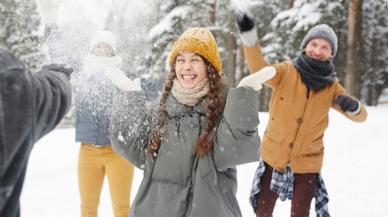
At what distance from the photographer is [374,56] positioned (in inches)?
1062

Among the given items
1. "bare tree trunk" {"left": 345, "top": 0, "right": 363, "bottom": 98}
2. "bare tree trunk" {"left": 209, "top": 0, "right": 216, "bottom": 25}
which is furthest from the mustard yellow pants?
"bare tree trunk" {"left": 209, "top": 0, "right": 216, "bottom": 25}

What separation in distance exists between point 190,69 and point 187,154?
0.57 meters

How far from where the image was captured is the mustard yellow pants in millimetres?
4383

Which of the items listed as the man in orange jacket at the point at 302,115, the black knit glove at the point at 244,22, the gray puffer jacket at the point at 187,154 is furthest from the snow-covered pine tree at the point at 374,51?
the gray puffer jacket at the point at 187,154

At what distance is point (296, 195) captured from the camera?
4.24 m

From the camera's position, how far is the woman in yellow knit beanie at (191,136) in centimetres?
259

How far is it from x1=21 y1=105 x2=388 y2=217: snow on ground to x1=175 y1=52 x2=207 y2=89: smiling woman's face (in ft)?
11.0

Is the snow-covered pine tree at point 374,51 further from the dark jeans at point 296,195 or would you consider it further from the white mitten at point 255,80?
the white mitten at point 255,80

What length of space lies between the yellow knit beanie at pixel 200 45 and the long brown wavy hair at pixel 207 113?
0.04 meters

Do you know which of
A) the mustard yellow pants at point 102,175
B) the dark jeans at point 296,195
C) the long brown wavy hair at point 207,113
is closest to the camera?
the long brown wavy hair at point 207,113

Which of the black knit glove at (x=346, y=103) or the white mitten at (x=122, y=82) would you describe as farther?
the black knit glove at (x=346, y=103)

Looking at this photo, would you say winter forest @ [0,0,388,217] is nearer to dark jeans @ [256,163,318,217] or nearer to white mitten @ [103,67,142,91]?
white mitten @ [103,67,142,91]

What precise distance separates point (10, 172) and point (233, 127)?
144 cm

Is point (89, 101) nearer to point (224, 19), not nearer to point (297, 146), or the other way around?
point (297, 146)
